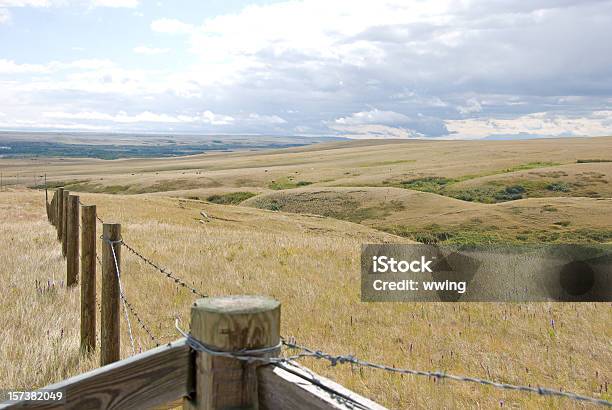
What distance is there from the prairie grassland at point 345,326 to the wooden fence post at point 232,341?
12.4 feet

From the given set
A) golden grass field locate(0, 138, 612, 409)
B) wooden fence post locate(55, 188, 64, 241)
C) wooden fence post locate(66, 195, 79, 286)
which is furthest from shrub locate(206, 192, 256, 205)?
wooden fence post locate(66, 195, 79, 286)

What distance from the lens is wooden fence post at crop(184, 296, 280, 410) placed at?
8.53ft

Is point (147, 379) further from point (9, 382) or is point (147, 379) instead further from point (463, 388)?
point (463, 388)

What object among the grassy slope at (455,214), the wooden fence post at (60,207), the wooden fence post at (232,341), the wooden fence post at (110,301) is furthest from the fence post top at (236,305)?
the grassy slope at (455,214)

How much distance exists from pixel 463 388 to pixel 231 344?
15.7 feet

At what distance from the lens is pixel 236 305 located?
268 centimetres

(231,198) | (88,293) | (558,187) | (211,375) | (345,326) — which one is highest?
(211,375)

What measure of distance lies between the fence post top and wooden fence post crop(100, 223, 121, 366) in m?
3.12

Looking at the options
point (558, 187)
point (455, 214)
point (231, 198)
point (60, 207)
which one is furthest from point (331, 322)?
point (558, 187)

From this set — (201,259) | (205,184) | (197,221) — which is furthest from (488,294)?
(205,184)

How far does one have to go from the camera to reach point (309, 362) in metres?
7.18

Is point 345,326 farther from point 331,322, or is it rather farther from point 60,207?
point 60,207

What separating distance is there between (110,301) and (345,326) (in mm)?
4610

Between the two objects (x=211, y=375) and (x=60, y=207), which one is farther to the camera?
(x=60, y=207)
